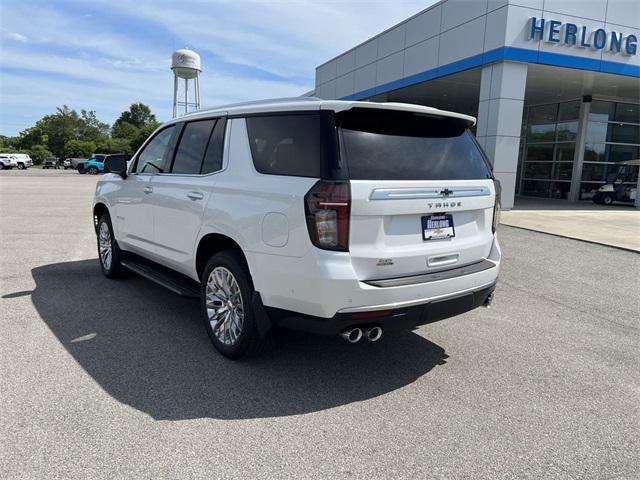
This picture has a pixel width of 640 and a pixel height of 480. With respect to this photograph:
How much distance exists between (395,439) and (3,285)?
5.23 metres

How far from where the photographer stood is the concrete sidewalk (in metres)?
10.7

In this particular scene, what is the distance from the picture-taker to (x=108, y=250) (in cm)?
616

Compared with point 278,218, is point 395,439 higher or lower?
Answer: lower

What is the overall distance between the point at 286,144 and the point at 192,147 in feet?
4.72

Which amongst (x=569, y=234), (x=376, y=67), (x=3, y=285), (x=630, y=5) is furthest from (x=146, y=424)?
(x=376, y=67)

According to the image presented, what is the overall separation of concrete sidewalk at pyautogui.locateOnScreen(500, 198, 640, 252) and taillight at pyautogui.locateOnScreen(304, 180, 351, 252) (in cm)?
858

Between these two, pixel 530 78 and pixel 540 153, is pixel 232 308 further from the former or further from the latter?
pixel 540 153

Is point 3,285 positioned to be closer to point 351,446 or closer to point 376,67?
point 351,446

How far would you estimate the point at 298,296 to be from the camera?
312 cm

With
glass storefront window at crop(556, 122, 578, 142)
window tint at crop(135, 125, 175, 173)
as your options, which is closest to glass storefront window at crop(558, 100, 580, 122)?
glass storefront window at crop(556, 122, 578, 142)

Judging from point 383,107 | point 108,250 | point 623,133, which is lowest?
point 108,250

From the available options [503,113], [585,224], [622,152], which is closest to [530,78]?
[503,113]

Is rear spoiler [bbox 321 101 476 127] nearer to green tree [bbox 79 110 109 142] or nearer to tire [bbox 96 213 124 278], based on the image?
tire [bbox 96 213 124 278]

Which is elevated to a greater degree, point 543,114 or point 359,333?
point 543,114
